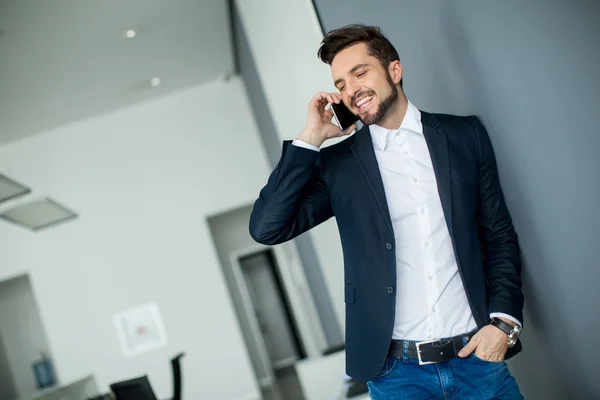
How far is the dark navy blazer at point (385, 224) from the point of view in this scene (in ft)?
5.14

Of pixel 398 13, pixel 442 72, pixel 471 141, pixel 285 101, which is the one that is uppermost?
pixel 285 101

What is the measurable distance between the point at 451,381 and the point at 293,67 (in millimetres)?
2861

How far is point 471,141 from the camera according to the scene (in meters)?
1.62

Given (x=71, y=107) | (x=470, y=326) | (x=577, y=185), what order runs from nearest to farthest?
(x=577, y=185)
(x=470, y=326)
(x=71, y=107)

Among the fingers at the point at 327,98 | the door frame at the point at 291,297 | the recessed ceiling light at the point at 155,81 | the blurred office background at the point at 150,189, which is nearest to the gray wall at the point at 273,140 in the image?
the blurred office background at the point at 150,189

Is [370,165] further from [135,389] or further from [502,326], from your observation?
[135,389]

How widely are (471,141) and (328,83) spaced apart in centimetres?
159

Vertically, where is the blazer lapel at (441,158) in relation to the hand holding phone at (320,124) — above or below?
below

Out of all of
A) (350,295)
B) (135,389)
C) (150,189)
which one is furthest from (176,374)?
(350,295)

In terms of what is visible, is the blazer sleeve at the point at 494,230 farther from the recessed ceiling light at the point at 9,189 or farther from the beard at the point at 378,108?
the recessed ceiling light at the point at 9,189

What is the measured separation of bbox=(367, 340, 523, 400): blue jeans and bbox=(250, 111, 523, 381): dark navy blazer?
0.20ft

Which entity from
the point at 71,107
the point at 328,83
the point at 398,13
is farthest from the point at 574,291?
the point at 71,107

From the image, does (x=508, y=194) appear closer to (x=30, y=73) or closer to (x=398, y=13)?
(x=398, y=13)

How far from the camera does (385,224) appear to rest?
1.58 metres
